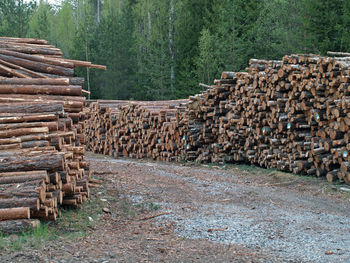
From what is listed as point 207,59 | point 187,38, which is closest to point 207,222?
point 207,59

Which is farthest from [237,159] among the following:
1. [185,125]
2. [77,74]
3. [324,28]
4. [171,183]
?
[77,74]

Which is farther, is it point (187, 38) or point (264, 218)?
point (187, 38)

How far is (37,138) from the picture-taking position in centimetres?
715

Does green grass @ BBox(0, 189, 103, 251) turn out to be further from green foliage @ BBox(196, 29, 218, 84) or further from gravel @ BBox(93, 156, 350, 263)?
Result: green foliage @ BBox(196, 29, 218, 84)

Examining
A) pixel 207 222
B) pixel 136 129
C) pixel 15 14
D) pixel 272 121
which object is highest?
pixel 15 14

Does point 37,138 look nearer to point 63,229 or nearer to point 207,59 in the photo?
point 63,229

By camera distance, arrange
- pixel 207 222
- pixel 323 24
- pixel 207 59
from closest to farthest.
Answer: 1. pixel 207 222
2. pixel 323 24
3. pixel 207 59

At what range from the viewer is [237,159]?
14.0m

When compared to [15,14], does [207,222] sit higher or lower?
lower

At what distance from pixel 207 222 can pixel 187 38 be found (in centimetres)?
2744

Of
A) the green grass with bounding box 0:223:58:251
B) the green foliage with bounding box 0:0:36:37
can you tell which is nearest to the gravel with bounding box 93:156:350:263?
the green grass with bounding box 0:223:58:251

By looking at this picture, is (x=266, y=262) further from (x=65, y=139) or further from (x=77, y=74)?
(x=77, y=74)

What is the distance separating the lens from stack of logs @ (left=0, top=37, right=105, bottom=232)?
6.20 meters

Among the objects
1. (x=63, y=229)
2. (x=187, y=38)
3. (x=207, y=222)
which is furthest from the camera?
(x=187, y=38)
